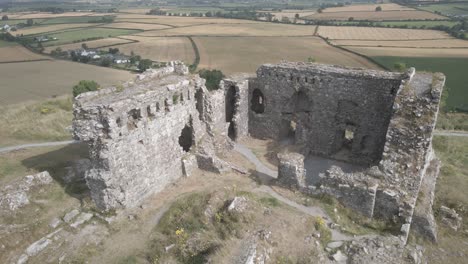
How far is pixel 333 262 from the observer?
39.7 ft

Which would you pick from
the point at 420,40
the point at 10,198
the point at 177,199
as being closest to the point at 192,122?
the point at 177,199

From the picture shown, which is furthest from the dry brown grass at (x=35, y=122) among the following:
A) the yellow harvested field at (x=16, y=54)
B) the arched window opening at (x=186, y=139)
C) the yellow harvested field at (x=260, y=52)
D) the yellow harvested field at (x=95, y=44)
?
the yellow harvested field at (x=95, y=44)

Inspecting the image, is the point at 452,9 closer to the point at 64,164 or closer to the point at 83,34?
the point at 83,34

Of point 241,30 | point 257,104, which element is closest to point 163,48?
point 241,30

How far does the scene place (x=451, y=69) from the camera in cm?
4759

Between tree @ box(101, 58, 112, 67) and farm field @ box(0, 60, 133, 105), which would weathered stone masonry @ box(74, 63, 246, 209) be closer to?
farm field @ box(0, 60, 133, 105)

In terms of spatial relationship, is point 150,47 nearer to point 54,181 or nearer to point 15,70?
point 15,70

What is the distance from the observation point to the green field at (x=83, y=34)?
228 ft

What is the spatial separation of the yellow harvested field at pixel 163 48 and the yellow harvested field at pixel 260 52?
2.29 meters

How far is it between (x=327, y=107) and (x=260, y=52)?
38.9m

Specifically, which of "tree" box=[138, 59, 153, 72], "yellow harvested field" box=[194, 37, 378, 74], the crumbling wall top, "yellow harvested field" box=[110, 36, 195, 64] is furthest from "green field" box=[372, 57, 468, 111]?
"tree" box=[138, 59, 153, 72]

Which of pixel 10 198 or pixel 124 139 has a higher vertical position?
pixel 124 139

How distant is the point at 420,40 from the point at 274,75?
5435cm

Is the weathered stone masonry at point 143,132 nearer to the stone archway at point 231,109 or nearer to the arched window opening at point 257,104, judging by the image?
the stone archway at point 231,109
